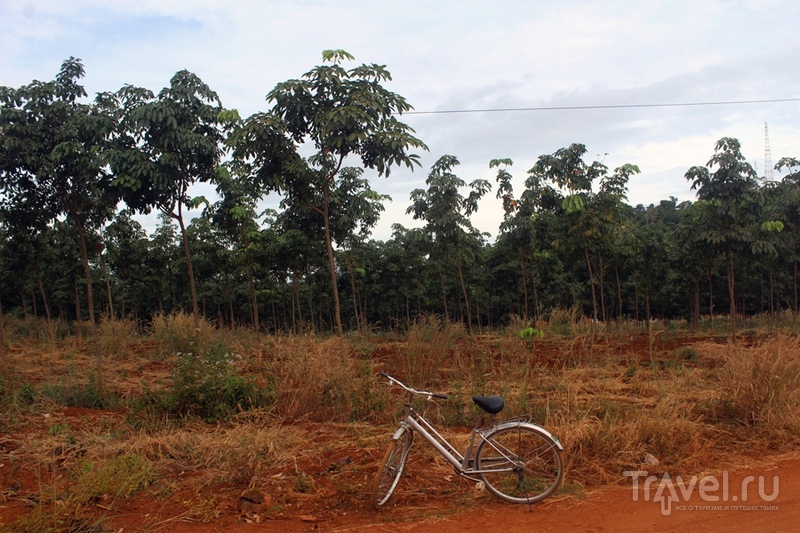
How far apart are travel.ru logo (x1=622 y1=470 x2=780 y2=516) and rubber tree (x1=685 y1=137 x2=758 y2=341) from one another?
7617mm

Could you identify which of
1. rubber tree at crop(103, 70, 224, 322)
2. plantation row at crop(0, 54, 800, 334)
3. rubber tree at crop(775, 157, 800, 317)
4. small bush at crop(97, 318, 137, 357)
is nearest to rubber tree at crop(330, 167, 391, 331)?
plantation row at crop(0, 54, 800, 334)

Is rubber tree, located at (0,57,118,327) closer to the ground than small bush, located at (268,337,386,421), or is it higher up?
higher up

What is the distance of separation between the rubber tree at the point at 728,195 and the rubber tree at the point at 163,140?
9.36 m

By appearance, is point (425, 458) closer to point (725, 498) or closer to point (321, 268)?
point (725, 498)

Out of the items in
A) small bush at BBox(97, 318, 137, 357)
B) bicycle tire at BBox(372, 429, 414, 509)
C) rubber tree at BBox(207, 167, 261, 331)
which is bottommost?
bicycle tire at BBox(372, 429, 414, 509)

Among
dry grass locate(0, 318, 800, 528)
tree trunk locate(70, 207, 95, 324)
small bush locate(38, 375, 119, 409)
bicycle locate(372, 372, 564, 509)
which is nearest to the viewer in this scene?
bicycle locate(372, 372, 564, 509)

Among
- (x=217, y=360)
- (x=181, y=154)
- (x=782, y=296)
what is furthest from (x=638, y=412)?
(x=782, y=296)

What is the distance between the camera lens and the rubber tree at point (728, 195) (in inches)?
444

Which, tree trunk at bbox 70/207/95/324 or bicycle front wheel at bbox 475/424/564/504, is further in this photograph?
tree trunk at bbox 70/207/95/324

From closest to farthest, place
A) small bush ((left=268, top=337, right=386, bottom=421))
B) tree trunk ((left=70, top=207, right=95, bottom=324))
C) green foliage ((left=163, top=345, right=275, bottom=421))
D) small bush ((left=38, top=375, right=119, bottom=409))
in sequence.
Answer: green foliage ((left=163, top=345, right=275, bottom=421)), small bush ((left=268, top=337, right=386, bottom=421)), small bush ((left=38, top=375, right=119, bottom=409)), tree trunk ((left=70, top=207, right=95, bottom=324))

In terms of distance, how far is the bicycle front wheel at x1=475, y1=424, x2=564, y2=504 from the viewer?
4.49 meters

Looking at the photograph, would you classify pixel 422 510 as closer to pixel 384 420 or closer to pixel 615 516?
pixel 615 516

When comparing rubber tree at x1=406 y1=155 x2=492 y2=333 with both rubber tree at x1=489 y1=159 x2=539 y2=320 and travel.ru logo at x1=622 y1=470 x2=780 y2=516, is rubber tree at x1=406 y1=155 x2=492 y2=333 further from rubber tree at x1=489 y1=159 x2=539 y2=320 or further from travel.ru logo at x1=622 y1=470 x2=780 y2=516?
travel.ru logo at x1=622 y1=470 x2=780 y2=516

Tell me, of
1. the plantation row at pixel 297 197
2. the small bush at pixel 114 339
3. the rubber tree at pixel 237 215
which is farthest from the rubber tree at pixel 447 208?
the small bush at pixel 114 339
